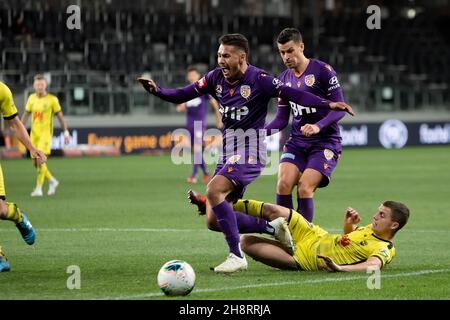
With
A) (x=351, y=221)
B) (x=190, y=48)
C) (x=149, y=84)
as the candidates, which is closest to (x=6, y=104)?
(x=149, y=84)

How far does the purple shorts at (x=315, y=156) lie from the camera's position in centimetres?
1045

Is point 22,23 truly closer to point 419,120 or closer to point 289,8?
point 289,8

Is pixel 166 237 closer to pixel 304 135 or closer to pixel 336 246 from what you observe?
pixel 304 135

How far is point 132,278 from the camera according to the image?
339 inches

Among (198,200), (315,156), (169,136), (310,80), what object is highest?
(310,80)

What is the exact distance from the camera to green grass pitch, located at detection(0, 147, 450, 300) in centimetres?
799

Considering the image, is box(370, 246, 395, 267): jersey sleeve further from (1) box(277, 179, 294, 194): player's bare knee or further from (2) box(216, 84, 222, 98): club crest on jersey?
(2) box(216, 84, 222, 98): club crest on jersey

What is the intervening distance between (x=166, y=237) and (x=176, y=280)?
4.36 m

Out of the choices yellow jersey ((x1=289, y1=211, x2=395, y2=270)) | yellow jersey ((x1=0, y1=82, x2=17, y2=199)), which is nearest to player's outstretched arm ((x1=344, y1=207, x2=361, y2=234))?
yellow jersey ((x1=289, y1=211, x2=395, y2=270))

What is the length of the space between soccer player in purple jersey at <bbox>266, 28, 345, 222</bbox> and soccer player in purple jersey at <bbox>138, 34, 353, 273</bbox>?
908 millimetres

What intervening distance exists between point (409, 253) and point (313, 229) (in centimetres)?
179

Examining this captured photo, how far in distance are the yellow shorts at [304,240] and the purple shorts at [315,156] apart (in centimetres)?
131

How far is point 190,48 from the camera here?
3359 centimetres
